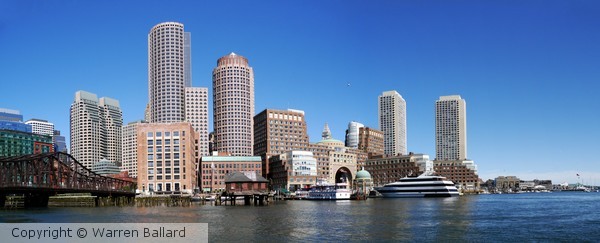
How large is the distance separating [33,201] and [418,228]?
139819 mm

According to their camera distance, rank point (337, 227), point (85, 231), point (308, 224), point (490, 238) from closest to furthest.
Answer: point (490, 238) → point (85, 231) → point (337, 227) → point (308, 224)

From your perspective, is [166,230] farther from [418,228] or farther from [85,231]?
[418,228]

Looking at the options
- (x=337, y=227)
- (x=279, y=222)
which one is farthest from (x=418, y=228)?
(x=279, y=222)

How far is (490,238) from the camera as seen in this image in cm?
7256

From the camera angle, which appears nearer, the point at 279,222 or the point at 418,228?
the point at 418,228

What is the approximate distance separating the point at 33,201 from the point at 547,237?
157168 mm

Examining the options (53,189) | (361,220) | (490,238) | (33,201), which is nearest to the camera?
(490,238)

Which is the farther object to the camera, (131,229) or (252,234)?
(131,229)

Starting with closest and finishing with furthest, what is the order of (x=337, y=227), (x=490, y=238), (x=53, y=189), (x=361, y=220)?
A: 1. (x=490, y=238)
2. (x=337, y=227)
3. (x=361, y=220)
4. (x=53, y=189)

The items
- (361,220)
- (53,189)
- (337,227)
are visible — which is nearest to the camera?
(337,227)

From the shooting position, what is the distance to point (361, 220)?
9994cm

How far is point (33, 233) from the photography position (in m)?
76.1

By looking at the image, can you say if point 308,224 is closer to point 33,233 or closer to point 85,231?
point 85,231

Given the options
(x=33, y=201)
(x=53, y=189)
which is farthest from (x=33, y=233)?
(x=33, y=201)
